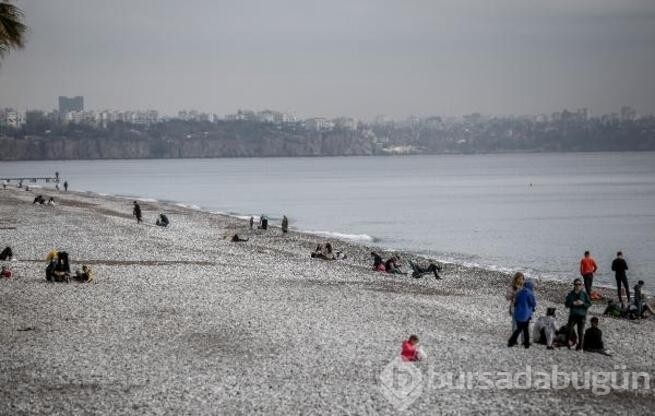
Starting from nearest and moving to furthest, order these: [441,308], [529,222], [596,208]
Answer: [441,308] < [529,222] < [596,208]

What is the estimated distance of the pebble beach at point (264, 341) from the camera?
14008mm

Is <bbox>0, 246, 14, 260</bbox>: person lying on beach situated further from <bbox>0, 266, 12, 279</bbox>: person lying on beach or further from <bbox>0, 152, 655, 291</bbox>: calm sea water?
<bbox>0, 152, 655, 291</bbox>: calm sea water

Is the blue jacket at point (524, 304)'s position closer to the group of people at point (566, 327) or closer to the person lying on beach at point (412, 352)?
the group of people at point (566, 327)

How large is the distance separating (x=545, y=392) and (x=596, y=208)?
81040 millimetres

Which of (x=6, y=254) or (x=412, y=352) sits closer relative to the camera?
(x=412, y=352)

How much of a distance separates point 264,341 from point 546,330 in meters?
6.54

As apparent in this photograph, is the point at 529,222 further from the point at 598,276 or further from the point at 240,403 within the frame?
the point at 240,403

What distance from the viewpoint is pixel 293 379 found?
1531 centimetres

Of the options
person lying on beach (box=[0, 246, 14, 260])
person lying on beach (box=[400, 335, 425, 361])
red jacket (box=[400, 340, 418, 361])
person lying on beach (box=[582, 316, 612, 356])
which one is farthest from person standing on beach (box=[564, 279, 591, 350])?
person lying on beach (box=[0, 246, 14, 260])

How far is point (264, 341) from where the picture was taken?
1838 centimetres

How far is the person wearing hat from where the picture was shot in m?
18.3

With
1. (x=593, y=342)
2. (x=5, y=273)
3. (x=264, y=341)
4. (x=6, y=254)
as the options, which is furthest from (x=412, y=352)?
(x=6, y=254)

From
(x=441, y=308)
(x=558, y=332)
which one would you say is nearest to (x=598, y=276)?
(x=441, y=308)

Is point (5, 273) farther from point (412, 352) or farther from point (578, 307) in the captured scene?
point (578, 307)
